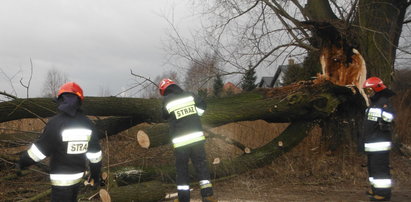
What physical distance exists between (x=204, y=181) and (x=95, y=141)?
59.1 inches

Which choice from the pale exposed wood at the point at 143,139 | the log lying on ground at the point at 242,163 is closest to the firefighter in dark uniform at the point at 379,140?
the log lying on ground at the point at 242,163

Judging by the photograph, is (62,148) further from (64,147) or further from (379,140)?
(379,140)

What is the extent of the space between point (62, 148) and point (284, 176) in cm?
502

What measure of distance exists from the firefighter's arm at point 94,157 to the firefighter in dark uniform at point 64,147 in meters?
0.15

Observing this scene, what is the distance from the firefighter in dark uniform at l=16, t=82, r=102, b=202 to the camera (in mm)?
3217

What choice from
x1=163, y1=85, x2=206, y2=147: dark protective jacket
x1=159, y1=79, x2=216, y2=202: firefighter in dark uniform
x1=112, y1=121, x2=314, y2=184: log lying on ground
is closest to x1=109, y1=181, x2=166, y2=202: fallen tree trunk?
x1=112, y1=121, x2=314, y2=184: log lying on ground

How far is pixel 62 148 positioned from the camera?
10.7 ft

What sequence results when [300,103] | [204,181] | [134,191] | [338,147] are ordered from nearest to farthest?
[204,181] → [134,191] → [300,103] → [338,147]

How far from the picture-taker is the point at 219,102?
7.30 m

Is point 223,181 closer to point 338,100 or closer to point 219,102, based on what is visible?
point 219,102

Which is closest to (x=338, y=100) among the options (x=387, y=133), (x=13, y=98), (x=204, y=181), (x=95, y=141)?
(x=387, y=133)

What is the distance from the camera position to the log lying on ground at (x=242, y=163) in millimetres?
5914

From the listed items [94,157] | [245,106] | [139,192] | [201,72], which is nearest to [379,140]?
[245,106]

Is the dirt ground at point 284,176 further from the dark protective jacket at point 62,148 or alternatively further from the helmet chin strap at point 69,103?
the helmet chin strap at point 69,103
